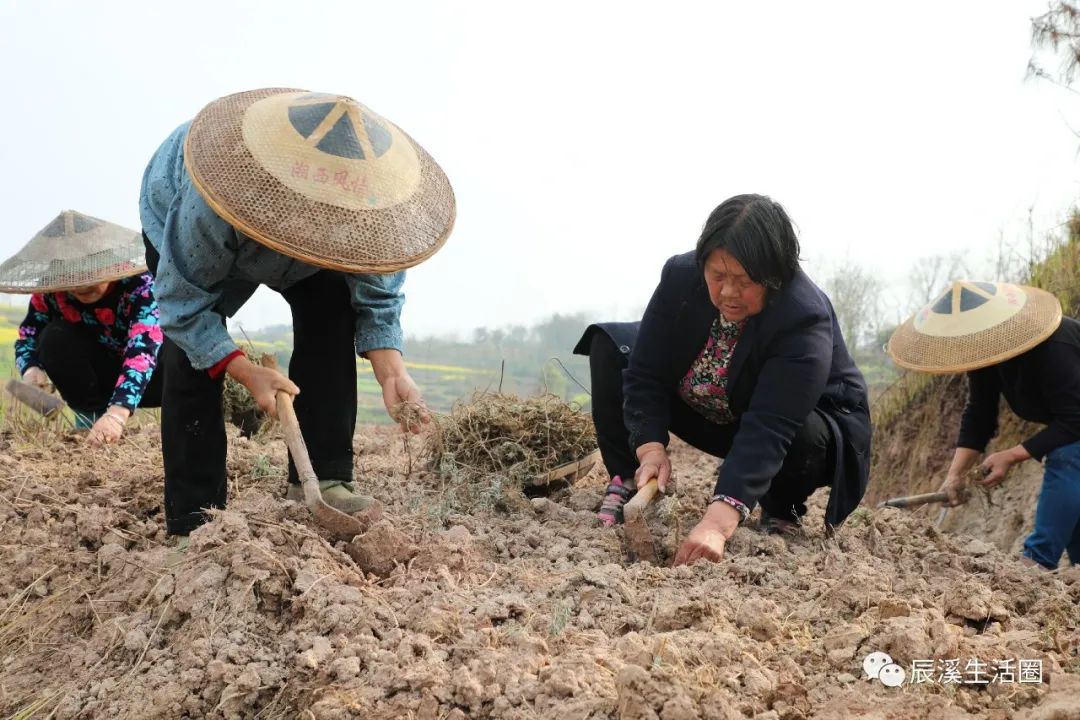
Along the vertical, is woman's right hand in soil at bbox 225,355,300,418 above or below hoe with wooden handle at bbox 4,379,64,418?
above

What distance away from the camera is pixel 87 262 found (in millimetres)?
3686

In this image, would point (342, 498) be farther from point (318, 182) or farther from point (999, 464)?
point (999, 464)

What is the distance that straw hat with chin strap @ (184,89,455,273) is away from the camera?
6.49 feet

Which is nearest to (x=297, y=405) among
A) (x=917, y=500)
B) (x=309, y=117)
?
(x=309, y=117)

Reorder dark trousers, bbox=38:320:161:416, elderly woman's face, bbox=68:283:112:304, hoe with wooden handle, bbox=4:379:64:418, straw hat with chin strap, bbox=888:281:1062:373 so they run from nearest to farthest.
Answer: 1. straw hat with chin strap, bbox=888:281:1062:373
2. elderly woman's face, bbox=68:283:112:304
3. dark trousers, bbox=38:320:161:416
4. hoe with wooden handle, bbox=4:379:64:418

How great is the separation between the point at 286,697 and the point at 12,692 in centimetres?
72

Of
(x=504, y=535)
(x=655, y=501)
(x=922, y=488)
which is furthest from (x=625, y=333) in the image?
(x=922, y=488)

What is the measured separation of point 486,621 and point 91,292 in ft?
8.63

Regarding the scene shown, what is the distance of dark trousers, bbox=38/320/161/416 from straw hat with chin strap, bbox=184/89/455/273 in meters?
2.13

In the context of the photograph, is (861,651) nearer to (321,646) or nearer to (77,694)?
(321,646)

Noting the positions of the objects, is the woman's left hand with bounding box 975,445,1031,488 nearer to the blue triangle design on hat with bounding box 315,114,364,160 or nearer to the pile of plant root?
the pile of plant root

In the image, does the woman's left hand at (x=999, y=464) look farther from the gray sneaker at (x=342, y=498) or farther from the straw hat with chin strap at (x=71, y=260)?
the straw hat with chin strap at (x=71, y=260)

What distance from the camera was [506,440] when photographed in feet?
11.1

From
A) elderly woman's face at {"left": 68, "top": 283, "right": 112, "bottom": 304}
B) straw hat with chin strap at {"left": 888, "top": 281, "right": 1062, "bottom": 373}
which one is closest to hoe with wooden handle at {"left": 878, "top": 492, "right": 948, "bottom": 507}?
straw hat with chin strap at {"left": 888, "top": 281, "right": 1062, "bottom": 373}
